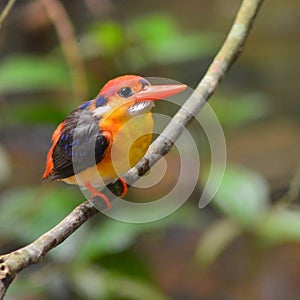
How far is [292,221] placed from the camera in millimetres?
2100

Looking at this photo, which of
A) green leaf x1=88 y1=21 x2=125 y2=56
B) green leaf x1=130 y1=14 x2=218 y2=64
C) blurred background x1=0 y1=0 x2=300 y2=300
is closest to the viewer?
blurred background x1=0 y1=0 x2=300 y2=300

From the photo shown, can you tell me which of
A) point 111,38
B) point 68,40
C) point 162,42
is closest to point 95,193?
point 68,40

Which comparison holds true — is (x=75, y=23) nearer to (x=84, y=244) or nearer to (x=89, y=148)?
(x=84, y=244)

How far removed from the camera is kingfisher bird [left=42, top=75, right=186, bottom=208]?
2.85 feet

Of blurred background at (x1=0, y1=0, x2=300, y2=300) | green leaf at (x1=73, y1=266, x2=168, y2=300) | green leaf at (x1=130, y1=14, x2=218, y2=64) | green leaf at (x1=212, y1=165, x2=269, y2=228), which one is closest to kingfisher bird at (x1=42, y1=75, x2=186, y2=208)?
blurred background at (x1=0, y1=0, x2=300, y2=300)

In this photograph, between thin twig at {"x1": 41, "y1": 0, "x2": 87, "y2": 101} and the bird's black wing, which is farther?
thin twig at {"x1": 41, "y1": 0, "x2": 87, "y2": 101}

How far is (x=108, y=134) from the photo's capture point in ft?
3.16

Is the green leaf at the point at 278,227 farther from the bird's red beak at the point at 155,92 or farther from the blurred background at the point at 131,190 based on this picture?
the bird's red beak at the point at 155,92

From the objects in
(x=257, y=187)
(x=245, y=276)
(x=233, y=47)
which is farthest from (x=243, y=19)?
(x=245, y=276)

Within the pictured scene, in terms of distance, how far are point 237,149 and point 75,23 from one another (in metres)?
1.57

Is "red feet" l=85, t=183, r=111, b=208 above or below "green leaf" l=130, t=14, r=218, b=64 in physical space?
below

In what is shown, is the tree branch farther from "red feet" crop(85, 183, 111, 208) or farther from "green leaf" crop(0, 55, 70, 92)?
"green leaf" crop(0, 55, 70, 92)

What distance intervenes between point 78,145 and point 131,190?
147 centimetres

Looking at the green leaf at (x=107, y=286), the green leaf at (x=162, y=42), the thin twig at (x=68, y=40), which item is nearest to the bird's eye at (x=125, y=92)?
the thin twig at (x=68, y=40)
